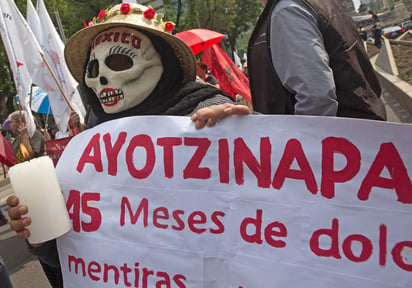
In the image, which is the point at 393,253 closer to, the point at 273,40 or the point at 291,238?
the point at 291,238

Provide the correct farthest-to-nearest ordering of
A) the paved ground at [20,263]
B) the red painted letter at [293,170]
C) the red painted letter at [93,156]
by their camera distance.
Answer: the paved ground at [20,263] → the red painted letter at [93,156] → the red painted letter at [293,170]

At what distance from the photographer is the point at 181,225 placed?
1431mm

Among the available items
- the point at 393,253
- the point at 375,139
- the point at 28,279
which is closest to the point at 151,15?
the point at 375,139

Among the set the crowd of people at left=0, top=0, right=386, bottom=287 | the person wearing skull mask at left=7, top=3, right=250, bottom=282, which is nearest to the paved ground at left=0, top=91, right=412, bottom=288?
the crowd of people at left=0, top=0, right=386, bottom=287

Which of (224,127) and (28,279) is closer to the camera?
(224,127)

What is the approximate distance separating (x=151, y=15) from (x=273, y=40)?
0.59 metres

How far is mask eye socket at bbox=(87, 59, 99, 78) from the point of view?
6.15ft

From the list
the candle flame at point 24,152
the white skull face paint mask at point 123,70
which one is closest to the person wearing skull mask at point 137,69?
the white skull face paint mask at point 123,70

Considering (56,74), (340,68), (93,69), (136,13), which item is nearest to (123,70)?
(93,69)

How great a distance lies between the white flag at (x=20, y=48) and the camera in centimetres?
452

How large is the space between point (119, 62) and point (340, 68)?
1001 millimetres

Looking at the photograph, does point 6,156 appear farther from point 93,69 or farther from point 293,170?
point 293,170

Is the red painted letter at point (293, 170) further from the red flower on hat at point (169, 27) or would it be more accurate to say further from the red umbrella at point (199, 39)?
the red umbrella at point (199, 39)

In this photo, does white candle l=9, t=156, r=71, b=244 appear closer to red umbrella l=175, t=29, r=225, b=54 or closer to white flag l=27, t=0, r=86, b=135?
white flag l=27, t=0, r=86, b=135
